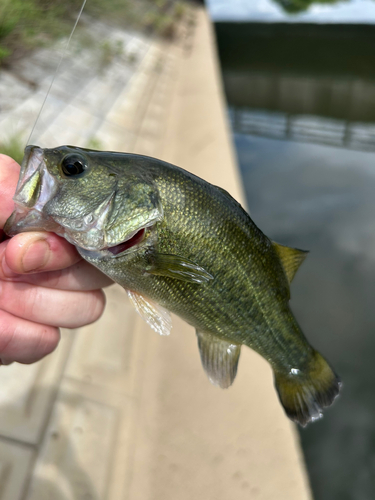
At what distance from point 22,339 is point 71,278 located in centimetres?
28

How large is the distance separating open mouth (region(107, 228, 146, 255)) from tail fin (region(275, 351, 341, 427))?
2.78ft

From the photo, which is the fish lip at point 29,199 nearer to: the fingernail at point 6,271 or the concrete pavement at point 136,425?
the fingernail at point 6,271

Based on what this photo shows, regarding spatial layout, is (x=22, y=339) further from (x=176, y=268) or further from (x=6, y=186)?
(x=176, y=268)

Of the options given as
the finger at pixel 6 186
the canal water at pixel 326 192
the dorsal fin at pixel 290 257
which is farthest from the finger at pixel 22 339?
the canal water at pixel 326 192

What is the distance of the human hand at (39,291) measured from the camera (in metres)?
1.27

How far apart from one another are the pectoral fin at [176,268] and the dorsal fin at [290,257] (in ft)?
1.16

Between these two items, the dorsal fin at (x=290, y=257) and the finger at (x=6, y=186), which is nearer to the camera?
the finger at (x=6, y=186)

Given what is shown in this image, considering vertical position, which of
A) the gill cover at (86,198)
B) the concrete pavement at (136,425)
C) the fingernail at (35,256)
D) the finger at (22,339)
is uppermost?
the gill cover at (86,198)

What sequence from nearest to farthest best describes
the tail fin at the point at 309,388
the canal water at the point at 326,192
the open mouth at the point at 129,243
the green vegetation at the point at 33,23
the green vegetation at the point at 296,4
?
the open mouth at the point at 129,243
the tail fin at the point at 309,388
the canal water at the point at 326,192
the green vegetation at the point at 33,23
the green vegetation at the point at 296,4

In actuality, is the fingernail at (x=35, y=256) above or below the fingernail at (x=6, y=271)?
above

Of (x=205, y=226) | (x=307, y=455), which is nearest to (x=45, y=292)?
(x=205, y=226)

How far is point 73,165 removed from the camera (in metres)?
1.22

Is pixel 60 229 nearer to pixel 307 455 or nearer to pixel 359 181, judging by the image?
pixel 307 455

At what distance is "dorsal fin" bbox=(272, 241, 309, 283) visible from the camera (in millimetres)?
1436
